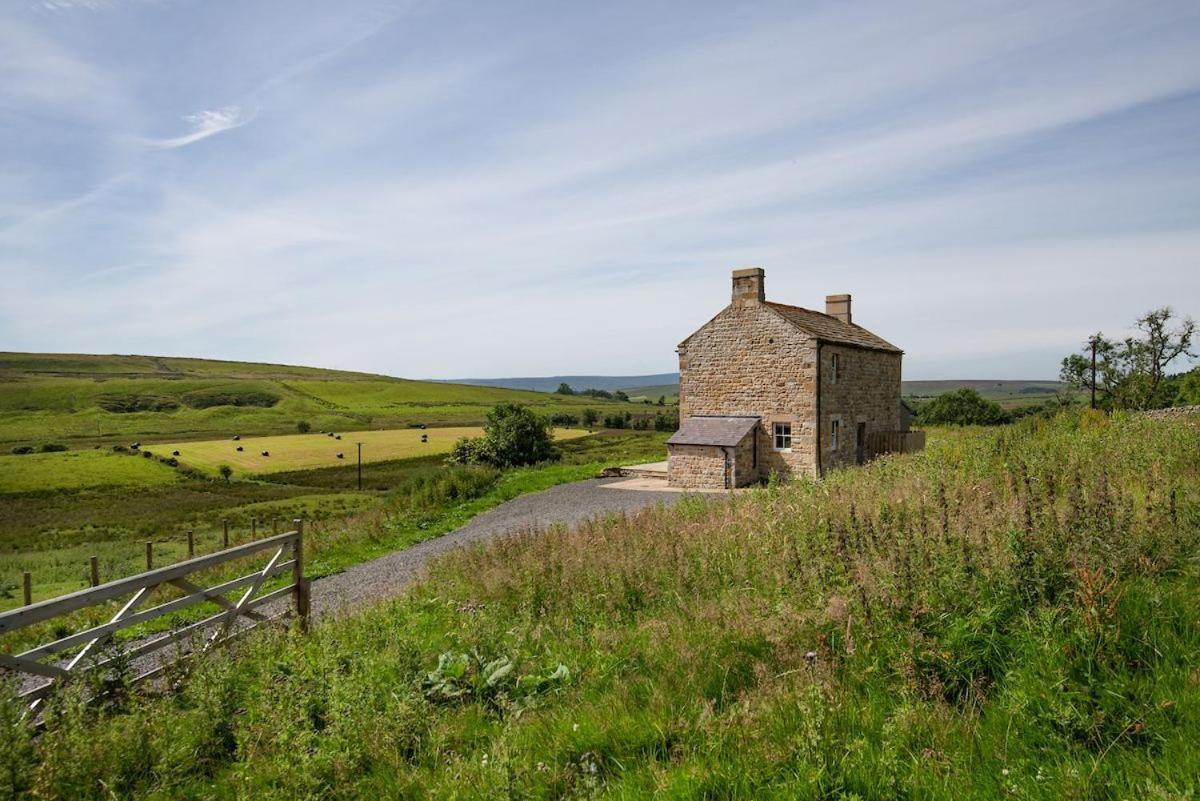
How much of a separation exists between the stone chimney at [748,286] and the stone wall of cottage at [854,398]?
364cm

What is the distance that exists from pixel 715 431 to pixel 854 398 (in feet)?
23.0

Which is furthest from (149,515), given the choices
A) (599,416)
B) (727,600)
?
(599,416)

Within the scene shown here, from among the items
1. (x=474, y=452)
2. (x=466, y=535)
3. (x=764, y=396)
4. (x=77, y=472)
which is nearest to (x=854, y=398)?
(x=764, y=396)

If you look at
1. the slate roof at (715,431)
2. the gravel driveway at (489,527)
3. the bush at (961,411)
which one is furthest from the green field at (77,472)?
the bush at (961,411)

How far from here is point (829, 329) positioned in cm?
2969

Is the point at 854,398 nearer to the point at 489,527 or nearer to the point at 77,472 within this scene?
the point at 489,527

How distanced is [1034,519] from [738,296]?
24.1 m

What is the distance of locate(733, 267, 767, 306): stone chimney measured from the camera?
92.8ft

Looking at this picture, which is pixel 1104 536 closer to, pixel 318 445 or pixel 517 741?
pixel 517 741

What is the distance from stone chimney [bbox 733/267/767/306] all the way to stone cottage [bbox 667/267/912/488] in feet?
0.14

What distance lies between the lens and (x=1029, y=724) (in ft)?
11.5

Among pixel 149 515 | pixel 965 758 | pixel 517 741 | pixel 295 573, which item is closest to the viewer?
pixel 965 758

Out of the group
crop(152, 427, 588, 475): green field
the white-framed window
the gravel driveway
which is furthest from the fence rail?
crop(152, 427, 588, 475): green field

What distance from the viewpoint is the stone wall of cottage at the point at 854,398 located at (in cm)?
2745
